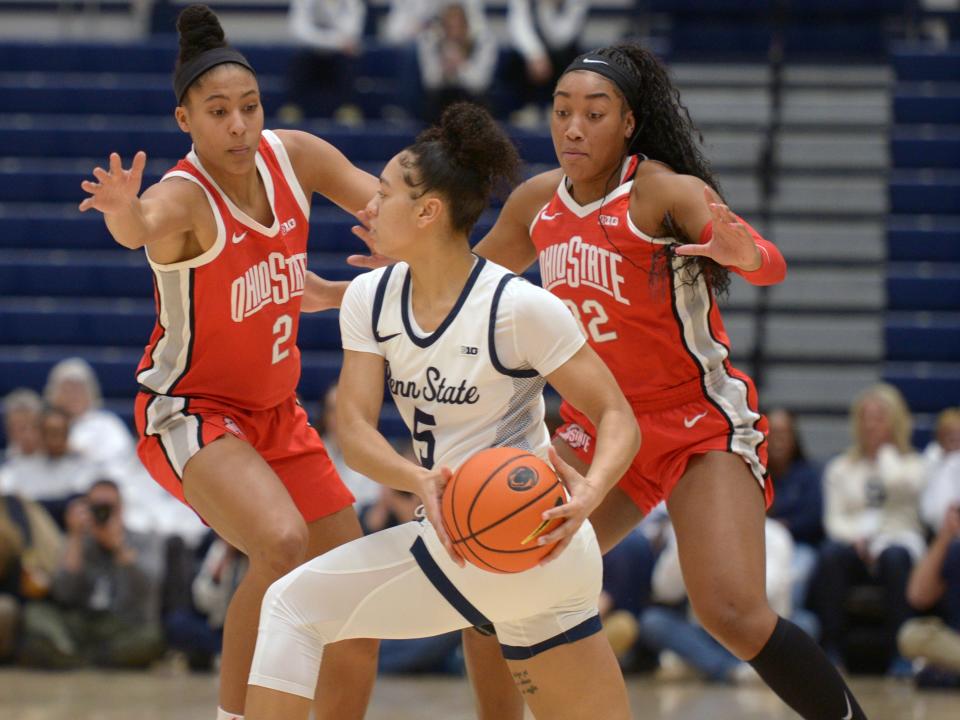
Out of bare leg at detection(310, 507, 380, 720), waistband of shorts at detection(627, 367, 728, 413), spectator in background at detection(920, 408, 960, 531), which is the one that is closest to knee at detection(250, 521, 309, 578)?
bare leg at detection(310, 507, 380, 720)

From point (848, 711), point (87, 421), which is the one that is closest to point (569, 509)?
point (848, 711)

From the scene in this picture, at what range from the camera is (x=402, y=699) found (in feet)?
23.4

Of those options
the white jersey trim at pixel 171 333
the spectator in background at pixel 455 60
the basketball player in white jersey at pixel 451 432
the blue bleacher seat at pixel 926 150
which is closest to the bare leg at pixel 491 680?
the basketball player in white jersey at pixel 451 432

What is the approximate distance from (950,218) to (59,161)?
23.2ft

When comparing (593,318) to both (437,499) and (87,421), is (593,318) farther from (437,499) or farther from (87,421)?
(87,421)

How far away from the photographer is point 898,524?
8.34m

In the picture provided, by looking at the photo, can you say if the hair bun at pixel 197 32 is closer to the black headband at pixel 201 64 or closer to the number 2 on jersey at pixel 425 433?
the black headband at pixel 201 64

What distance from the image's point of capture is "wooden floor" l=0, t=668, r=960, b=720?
6590 mm

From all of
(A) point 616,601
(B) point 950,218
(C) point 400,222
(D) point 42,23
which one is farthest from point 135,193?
(D) point 42,23

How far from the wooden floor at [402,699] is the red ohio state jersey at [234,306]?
2404mm

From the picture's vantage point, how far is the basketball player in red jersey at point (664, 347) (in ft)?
14.0

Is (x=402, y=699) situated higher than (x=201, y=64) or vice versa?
(x=201, y=64)

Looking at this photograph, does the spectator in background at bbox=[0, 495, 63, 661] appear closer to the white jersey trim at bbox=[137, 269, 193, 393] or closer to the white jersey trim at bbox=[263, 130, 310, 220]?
the white jersey trim at bbox=[137, 269, 193, 393]

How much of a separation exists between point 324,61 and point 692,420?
27.7 feet
